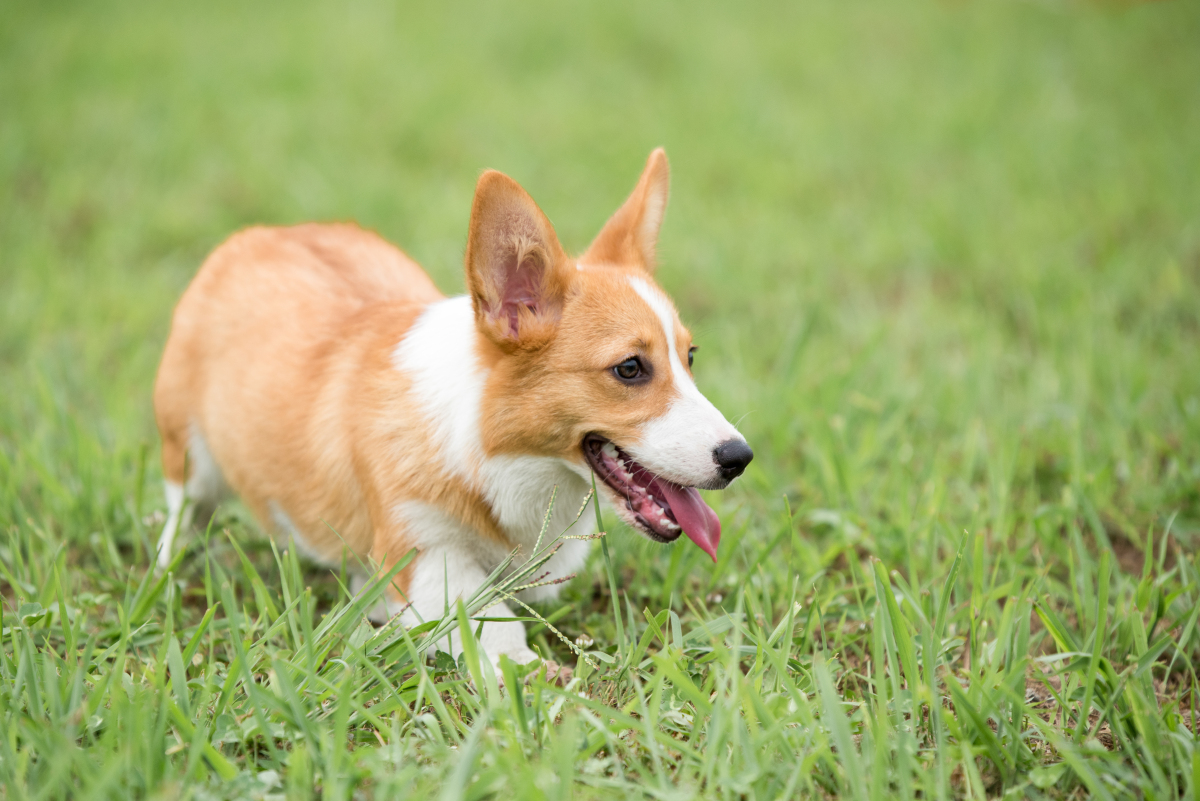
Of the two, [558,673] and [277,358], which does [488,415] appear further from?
[277,358]

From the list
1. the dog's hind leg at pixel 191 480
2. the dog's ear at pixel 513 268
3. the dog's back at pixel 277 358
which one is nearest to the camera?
the dog's ear at pixel 513 268

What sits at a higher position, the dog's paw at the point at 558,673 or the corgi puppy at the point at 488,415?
the corgi puppy at the point at 488,415

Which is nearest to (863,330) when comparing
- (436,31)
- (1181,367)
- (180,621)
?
(1181,367)

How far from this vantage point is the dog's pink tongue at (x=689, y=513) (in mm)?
2576

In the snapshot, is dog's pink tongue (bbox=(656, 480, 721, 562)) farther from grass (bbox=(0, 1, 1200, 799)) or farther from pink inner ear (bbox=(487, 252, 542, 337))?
pink inner ear (bbox=(487, 252, 542, 337))

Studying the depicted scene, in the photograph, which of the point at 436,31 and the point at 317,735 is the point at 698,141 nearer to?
the point at 436,31

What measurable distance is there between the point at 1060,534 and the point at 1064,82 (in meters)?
7.01

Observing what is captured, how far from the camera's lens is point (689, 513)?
2.60 metres

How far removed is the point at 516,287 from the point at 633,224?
1.81 feet

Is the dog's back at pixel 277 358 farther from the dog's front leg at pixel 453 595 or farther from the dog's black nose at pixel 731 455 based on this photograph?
the dog's black nose at pixel 731 455

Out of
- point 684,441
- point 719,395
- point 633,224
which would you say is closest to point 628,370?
point 684,441

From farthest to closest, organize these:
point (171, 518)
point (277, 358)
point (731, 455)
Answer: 1. point (171, 518)
2. point (277, 358)
3. point (731, 455)

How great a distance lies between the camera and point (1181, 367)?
444 cm

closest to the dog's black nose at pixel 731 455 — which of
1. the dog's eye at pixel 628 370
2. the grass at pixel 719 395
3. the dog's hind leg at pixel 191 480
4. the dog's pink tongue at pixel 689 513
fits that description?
the dog's pink tongue at pixel 689 513
